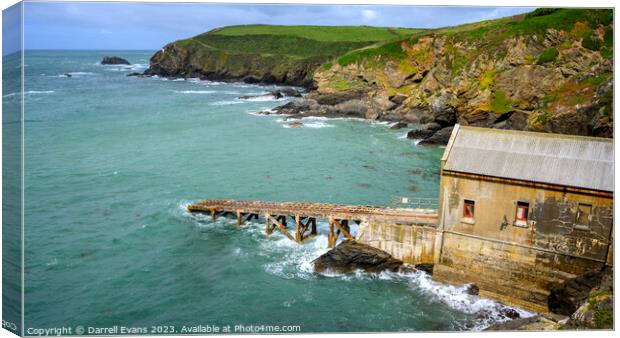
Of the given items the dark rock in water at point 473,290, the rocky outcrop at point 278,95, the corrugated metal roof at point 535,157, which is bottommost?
the dark rock in water at point 473,290

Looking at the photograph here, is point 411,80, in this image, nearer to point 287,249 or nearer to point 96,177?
point 96,177

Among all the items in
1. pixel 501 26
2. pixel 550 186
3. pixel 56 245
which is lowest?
pixel 56 245

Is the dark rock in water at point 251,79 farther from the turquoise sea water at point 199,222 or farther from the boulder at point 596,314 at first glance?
the boulder at point 596,314

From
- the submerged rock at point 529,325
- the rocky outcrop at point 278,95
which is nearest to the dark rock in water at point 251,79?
the rocky outcrop at point 278,95

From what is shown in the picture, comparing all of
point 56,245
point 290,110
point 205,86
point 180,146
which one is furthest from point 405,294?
point 205,86

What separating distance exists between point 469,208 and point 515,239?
188cm

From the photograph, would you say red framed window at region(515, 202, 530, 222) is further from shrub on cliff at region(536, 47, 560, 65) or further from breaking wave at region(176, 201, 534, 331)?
shrub on cliff at region(536, 47, 560, 65)

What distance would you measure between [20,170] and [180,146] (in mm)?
31377

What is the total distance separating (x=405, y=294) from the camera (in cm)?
2167

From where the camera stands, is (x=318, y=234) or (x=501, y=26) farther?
(x=501, y=26)

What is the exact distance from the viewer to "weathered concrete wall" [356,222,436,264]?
2236 centimetres

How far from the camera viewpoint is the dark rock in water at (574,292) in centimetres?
1881

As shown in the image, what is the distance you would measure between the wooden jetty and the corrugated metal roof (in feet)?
10.7

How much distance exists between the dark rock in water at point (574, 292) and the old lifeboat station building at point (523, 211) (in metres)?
0.49
